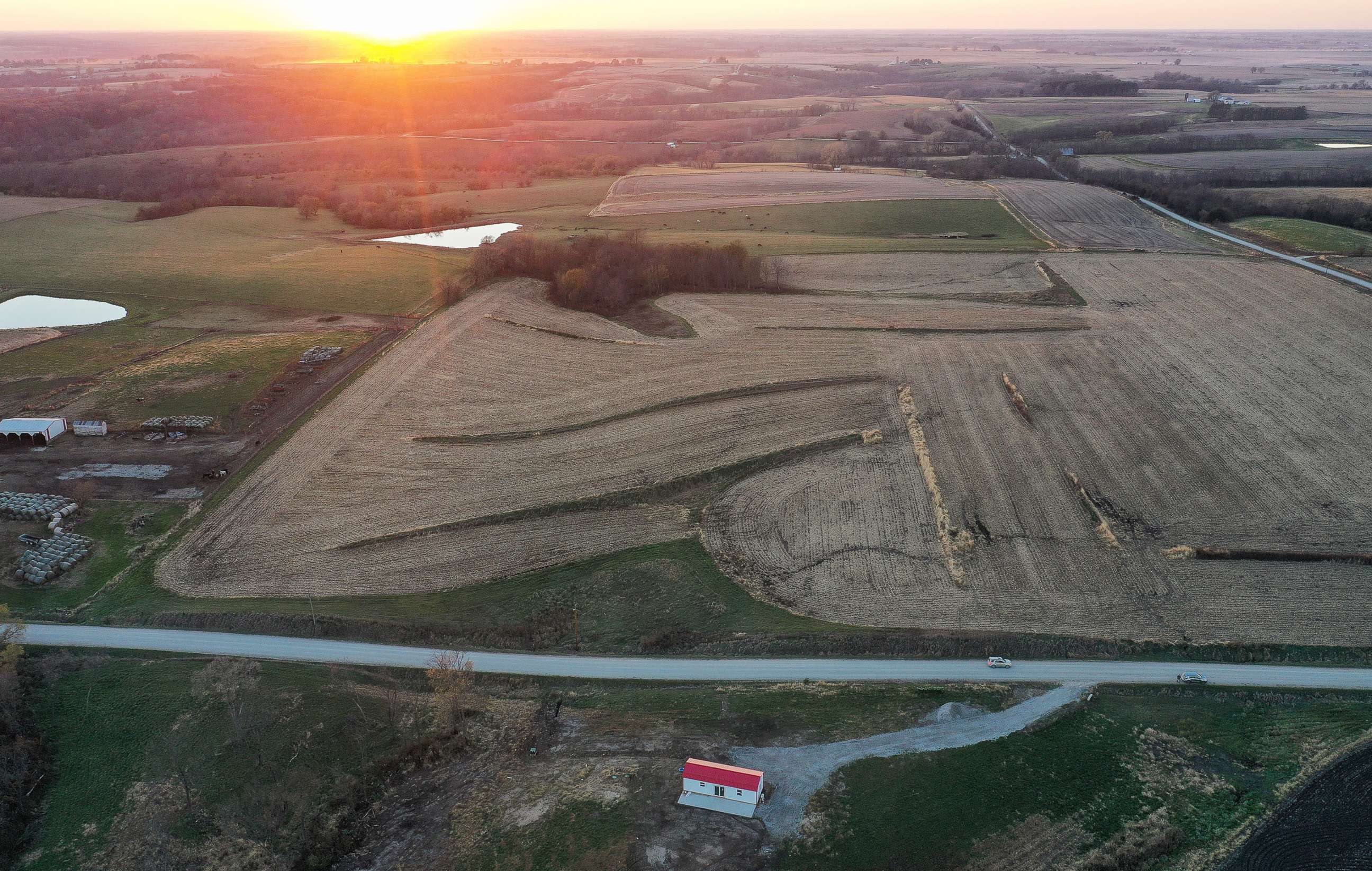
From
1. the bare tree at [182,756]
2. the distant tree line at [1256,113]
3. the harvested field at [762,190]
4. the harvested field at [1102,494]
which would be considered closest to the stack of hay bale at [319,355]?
the harvested field at [1102,494]

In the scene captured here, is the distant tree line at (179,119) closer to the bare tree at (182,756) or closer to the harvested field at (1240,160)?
the harvested field at (1240,160)

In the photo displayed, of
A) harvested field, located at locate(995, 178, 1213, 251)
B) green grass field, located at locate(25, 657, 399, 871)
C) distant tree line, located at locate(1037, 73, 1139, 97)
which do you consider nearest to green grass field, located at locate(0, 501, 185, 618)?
green grass field, located at locate(25, 657, 399, 871)

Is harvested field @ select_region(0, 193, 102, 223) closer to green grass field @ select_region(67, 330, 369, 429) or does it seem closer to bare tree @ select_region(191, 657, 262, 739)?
green grass field @ select_region(67, 330, 369, 429)

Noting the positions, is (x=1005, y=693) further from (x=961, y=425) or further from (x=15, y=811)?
(x=15, y=811)

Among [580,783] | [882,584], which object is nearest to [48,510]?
[580,783]

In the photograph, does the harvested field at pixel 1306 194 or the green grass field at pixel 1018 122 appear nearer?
the harvested field at pixel 1306 194

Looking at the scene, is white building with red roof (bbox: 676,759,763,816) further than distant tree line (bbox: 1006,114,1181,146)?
No
